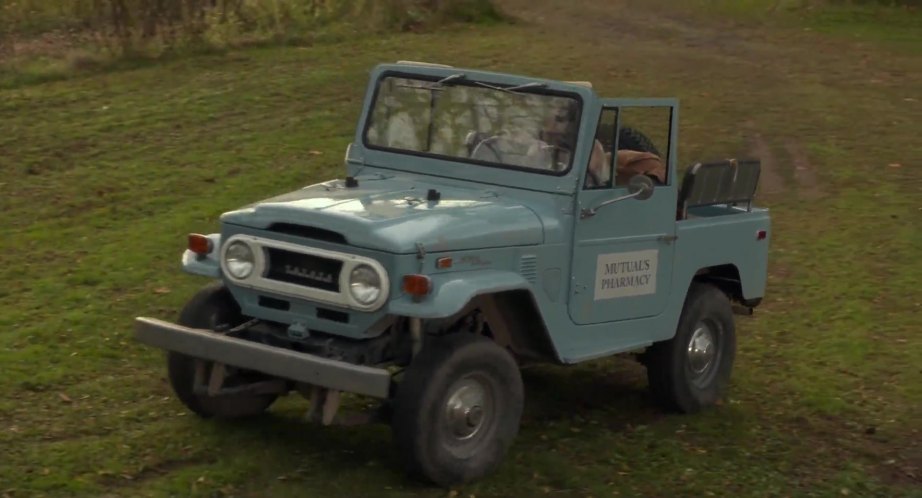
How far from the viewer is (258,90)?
1608 cm

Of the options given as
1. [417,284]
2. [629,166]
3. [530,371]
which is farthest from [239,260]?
[530,371]

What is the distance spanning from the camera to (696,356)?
8.30 m

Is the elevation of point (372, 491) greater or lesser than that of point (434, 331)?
lesser

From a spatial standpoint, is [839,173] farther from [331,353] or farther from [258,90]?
[331,353]

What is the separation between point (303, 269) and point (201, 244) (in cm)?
68

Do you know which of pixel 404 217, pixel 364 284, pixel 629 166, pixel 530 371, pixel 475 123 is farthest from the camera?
pixel 530 371

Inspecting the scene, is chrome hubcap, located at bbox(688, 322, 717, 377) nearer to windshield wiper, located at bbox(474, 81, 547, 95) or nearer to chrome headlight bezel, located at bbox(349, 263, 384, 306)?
windshield wiper, located at bbox(474, 81, 547, 95)

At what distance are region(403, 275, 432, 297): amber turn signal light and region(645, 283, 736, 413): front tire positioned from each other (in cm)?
215

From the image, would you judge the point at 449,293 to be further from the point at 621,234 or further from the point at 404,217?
the point at 621,234

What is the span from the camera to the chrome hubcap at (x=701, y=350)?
8258 millimetres

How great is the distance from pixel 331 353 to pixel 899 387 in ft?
12.9

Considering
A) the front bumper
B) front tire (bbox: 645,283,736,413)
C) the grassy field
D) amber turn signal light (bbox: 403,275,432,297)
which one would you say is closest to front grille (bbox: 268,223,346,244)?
amber turn signal light (bbox: 403,275,432,297)

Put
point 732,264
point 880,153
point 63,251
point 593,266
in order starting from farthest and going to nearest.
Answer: point 880,153 < point 63,251 < point 732,264 < point 593,266

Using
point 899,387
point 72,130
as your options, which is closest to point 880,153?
point 899,387
